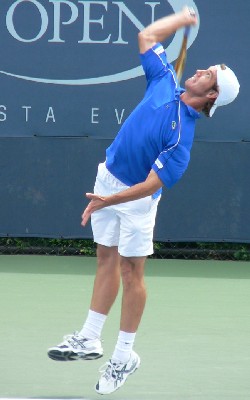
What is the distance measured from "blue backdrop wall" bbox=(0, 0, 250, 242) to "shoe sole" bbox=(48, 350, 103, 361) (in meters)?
3.58

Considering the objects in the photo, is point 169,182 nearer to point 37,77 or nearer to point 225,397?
point 225,397

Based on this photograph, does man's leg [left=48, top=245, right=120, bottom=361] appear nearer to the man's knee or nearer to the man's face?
the man's knee

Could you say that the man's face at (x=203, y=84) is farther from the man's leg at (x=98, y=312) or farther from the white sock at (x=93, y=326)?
the white sock at (x=93, y=326)

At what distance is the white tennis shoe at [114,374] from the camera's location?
16.2ft

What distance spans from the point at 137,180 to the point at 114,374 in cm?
89

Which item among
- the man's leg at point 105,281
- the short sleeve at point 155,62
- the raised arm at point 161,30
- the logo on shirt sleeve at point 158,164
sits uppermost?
the raised arm at point 161,30

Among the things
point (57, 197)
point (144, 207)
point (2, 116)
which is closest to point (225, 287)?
point (57, 197)

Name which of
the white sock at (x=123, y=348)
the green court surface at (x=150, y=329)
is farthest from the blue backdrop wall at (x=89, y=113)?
the white sock at (x=123, y=348)

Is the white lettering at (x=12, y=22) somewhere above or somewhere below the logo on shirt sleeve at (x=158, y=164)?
above

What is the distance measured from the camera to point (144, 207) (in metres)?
5.23

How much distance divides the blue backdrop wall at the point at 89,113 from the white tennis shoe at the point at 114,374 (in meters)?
3.72

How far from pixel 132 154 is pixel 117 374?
3.21ft

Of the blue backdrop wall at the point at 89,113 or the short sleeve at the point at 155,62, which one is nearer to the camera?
the short sleeve at the point at 155,62

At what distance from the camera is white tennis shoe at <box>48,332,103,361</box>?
5.23 m
